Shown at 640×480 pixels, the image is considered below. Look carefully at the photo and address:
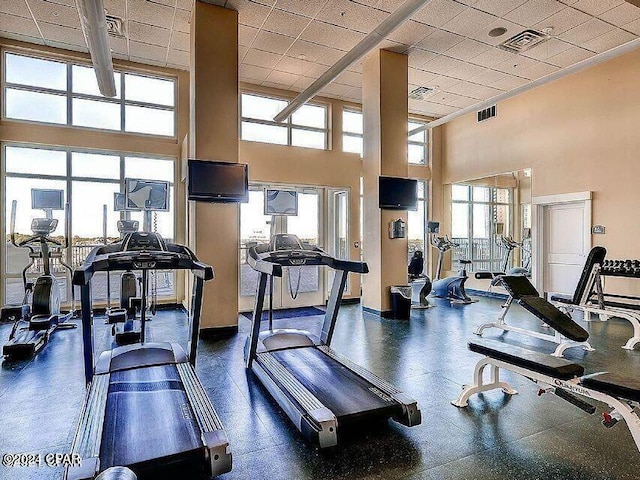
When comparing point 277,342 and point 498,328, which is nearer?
point 277,342

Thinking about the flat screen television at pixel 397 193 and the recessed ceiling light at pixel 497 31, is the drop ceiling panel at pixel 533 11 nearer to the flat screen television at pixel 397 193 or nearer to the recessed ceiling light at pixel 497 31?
the recessed ceiling light at pixel 497 31

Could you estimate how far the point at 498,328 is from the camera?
565 cm

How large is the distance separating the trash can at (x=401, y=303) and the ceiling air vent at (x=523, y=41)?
4.41m

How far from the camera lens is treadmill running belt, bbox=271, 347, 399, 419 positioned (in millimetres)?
2885

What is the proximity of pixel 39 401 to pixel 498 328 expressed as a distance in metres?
5.44

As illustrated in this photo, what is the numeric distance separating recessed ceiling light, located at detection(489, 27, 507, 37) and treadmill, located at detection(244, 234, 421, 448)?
4684 millimetres

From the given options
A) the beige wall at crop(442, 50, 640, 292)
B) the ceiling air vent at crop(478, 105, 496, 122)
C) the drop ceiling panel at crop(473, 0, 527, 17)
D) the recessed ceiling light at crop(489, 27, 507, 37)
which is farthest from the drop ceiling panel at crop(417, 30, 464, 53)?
the ceiling air vent at crop(478, 105, 496, 122)

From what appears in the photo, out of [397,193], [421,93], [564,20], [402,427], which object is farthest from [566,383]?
[421,93]

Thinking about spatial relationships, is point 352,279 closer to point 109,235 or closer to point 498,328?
point 498,328

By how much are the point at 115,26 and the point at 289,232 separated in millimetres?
4437

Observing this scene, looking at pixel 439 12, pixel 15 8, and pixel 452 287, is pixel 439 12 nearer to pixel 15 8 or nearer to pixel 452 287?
pixel 452 287

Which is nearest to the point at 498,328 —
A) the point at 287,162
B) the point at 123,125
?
the point at 287,162

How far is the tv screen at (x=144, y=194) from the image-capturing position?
5695mm

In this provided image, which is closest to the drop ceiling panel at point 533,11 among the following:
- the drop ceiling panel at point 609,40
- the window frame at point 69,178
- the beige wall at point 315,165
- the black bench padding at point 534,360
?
the drop ceiling panel at point 609,40
